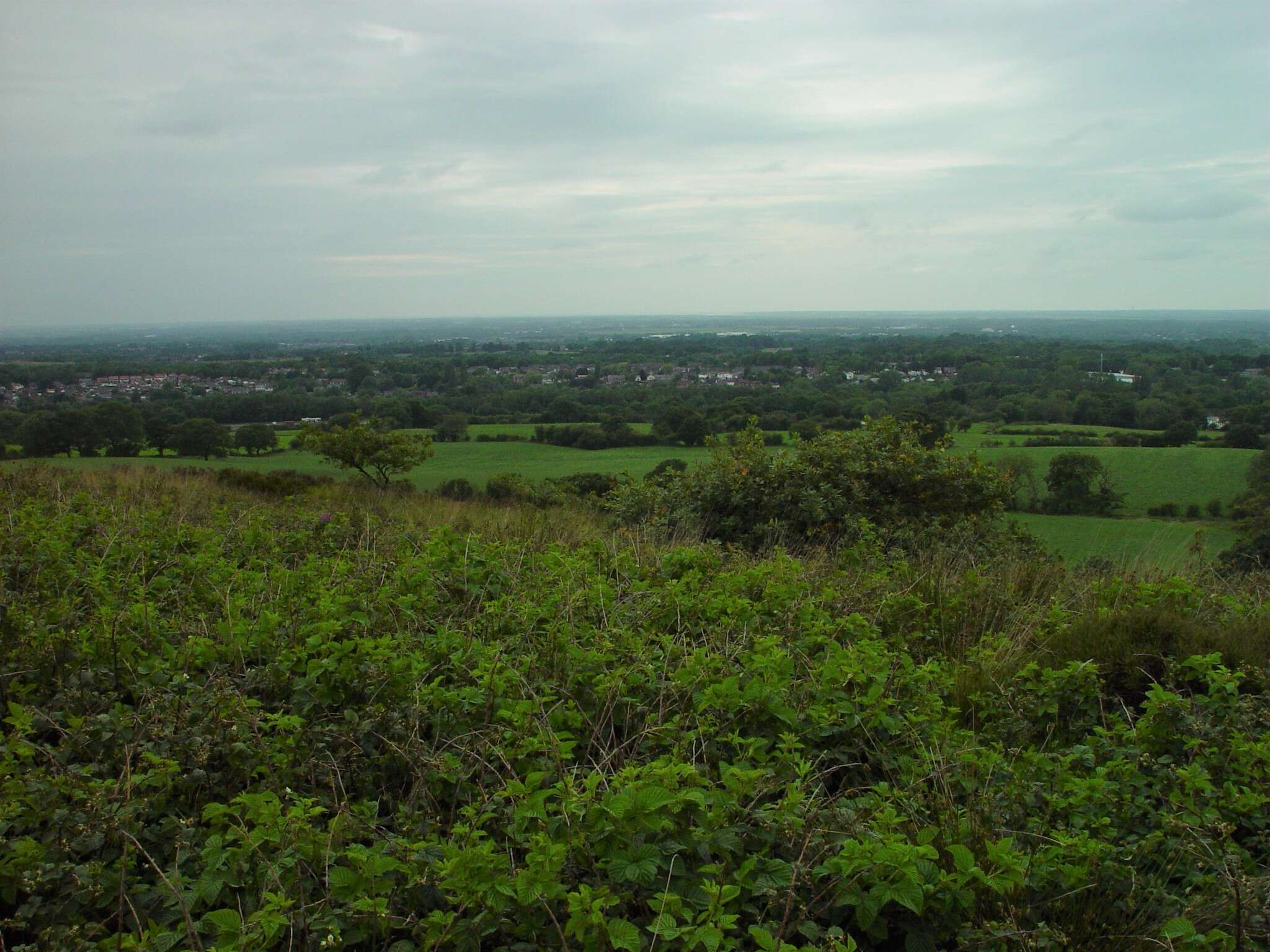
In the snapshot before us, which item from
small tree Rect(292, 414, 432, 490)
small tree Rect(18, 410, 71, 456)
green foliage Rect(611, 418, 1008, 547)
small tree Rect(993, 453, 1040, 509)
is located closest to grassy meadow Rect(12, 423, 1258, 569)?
small tree Rect(993, 453, 1040, 509)

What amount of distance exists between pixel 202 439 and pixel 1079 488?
21.7 metres

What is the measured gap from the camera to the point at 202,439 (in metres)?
22.3

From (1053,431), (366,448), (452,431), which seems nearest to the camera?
(366,448)

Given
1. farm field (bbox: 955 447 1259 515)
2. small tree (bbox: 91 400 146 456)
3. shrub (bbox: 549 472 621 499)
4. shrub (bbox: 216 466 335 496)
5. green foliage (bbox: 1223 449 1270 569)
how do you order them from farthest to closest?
small tree (bbox: 91 400 146 456) < farm field (bbox: 955 447 1259 515) < shrub (bbox: 549 472 621 499) < shrub (bbox: 216 466 335 496) < green foliage (bbox: 1223 449 1270 569)

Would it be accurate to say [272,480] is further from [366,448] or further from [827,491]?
[827,491]

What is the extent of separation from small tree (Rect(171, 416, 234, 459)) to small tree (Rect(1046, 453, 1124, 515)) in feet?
66.7

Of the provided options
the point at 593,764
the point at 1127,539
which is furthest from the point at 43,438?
the point at 1127,539

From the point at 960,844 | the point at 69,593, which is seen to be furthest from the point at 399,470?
the point at 960,844

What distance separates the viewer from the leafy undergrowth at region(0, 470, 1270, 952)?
100 inches

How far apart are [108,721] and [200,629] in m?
1.17

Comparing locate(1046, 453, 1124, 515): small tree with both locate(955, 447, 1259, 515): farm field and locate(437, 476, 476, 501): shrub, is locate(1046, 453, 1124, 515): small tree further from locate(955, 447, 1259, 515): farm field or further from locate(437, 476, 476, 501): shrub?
locate(437, 476, 476, 501): shrub

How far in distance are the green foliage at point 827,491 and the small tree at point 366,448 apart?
370 inches

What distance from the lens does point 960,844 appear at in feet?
9.23

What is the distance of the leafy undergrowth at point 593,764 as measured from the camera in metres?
2.54
